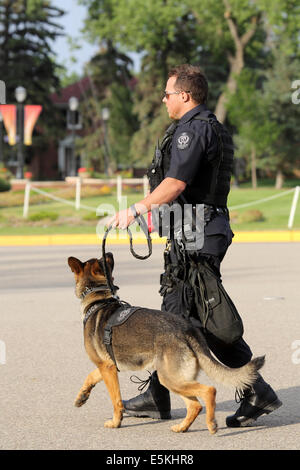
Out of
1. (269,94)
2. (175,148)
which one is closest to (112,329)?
(175,148)

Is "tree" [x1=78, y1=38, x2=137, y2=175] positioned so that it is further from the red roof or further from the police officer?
the police officer

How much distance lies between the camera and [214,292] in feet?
15.4

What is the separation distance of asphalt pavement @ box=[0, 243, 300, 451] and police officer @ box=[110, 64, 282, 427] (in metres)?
0.42

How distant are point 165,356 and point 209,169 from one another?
1.04 metres

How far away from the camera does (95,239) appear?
18906 millimetres

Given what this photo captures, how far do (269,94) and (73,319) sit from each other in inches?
1614

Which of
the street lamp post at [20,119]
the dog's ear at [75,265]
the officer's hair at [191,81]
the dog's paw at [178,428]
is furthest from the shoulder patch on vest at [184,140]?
the street lamp post at [20,119]

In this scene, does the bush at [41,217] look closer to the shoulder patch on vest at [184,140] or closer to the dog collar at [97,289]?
the dog collar at [97,289]

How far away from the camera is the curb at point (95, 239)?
1894 centimetres

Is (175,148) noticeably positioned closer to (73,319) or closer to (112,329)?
(112,329)

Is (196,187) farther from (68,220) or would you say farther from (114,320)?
(68,220)

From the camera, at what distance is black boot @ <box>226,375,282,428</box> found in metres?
4.91

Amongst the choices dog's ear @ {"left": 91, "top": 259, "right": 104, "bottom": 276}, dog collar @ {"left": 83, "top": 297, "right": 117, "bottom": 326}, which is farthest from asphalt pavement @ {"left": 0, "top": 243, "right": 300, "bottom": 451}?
dog's ear @ {"left": 91, "top": 259, "right": 104, "bottom": 276}

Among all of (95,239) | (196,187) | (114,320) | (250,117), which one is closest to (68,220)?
(95,239)
